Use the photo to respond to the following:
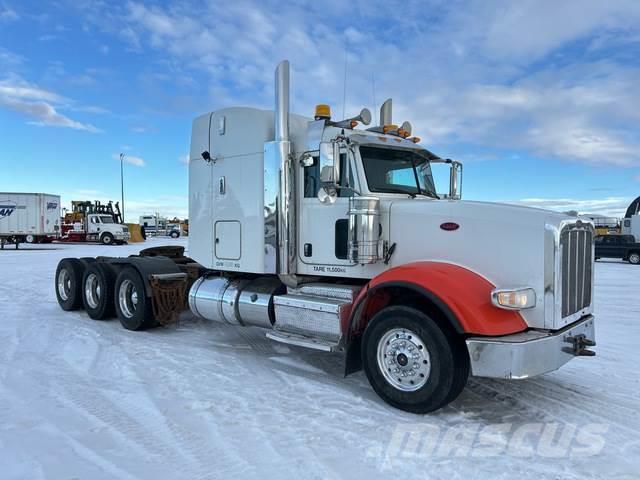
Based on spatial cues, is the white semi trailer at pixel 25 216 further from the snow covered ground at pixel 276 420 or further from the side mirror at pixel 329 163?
the side mirror at pixel 329 163

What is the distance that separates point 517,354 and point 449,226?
137cm

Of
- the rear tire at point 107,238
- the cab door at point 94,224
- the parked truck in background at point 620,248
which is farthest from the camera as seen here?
the cab door at point 94,224

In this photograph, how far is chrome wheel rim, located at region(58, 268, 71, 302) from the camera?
967 centimetres

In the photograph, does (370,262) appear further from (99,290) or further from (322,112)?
(99,290)

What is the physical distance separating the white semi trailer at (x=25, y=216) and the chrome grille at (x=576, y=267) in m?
35.7

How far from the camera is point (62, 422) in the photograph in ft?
13.9

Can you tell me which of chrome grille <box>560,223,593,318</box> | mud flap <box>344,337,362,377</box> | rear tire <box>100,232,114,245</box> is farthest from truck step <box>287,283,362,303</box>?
rear tire <box>100,232,114,245</box>

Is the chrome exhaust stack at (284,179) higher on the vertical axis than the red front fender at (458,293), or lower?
higher

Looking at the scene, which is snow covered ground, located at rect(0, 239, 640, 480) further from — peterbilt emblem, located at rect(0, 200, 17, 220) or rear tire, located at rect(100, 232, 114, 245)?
rear tire, located at rect(100, 232, 114, 245)

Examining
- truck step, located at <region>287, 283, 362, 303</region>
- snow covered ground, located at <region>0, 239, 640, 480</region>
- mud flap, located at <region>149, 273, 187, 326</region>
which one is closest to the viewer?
snow covered ground, located at <region>0, 239, 640, 480</region>

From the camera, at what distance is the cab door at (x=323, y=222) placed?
218 inches

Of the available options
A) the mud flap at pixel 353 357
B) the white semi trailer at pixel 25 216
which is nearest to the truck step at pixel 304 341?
the mud flap at pixel 353 357

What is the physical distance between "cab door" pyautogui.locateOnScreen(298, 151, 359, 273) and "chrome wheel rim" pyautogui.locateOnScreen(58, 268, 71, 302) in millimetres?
5905

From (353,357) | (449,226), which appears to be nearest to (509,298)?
(449,226)
